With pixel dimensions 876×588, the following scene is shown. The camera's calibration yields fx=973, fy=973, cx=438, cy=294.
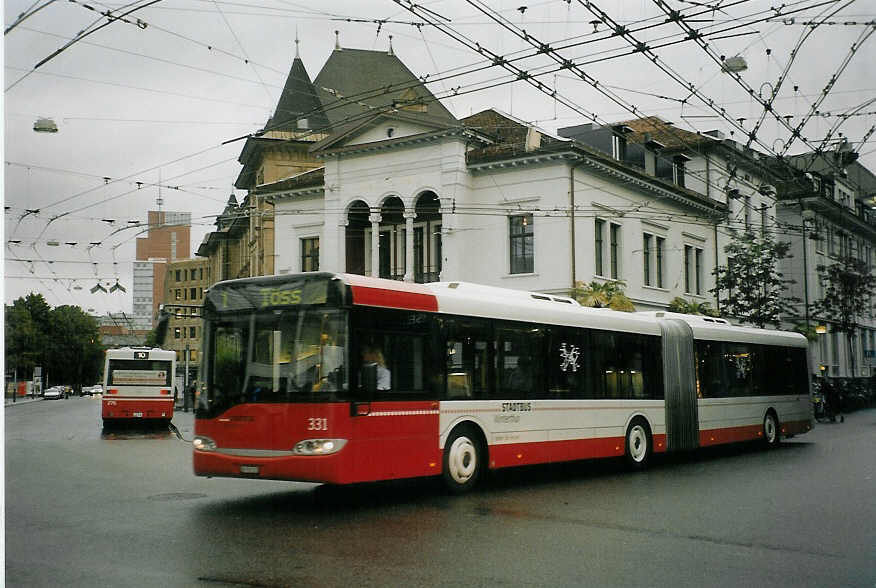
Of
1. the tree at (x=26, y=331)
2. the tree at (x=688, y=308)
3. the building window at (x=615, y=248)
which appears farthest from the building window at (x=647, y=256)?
the tree at (x=26, y=331)

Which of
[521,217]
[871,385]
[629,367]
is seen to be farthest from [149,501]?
[871,385]

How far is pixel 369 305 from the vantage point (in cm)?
1225

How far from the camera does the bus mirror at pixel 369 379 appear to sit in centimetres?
1194

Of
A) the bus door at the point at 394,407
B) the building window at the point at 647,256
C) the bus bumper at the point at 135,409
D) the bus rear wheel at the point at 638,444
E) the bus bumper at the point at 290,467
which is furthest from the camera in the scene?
the building window at the point at 647,256

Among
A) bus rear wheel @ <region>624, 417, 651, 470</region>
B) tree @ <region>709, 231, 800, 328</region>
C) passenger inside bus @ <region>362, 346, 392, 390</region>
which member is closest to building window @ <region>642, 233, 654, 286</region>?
tree @ <region>709, 231, 800, 328</region>

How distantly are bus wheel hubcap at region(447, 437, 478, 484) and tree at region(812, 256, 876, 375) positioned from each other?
2498cm

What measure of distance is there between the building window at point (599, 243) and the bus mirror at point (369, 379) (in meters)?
27.0

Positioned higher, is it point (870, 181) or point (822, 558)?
point (870, 181)

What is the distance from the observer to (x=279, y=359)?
11.9 metres

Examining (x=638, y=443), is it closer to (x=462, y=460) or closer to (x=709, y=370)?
(x=709, y=370)

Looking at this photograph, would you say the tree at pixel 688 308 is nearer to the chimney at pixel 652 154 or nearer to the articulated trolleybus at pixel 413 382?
the chimney at pixel 652 154

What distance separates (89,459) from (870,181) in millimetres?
16065

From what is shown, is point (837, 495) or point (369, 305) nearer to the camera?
point (369, 305)

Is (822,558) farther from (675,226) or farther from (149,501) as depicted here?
(675,226)
